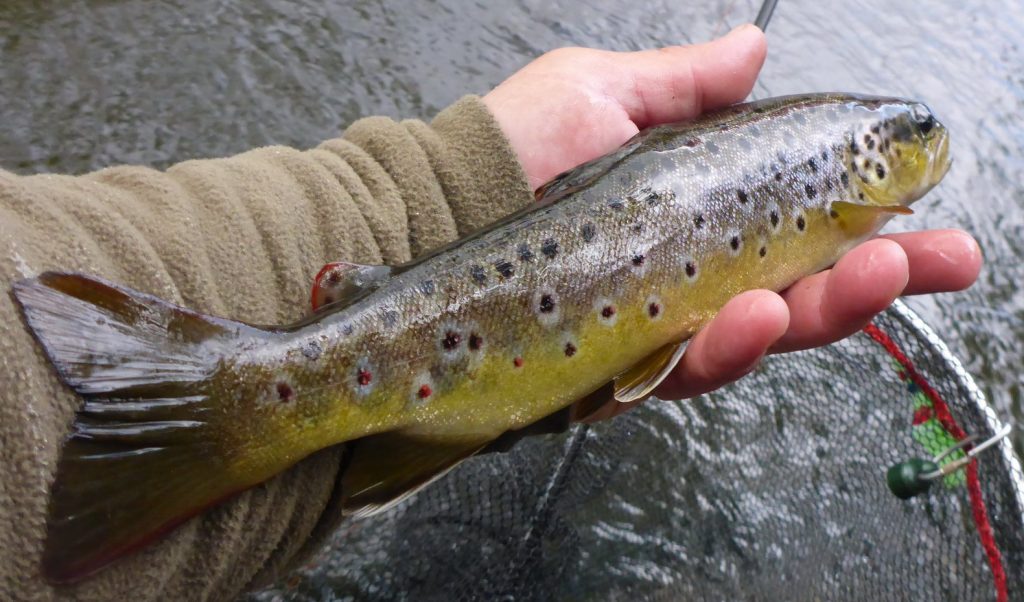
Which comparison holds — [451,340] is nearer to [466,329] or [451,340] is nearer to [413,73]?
[466,329]

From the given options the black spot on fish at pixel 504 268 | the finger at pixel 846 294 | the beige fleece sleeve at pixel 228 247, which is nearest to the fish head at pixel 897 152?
the finger at pixel 846 294

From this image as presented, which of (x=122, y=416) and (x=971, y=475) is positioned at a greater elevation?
(x=122, y=416)

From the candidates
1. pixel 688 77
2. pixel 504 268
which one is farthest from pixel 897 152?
pixel 504 268

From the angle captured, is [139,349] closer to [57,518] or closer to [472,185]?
[57,518]

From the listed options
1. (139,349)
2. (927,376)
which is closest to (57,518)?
(139,349)

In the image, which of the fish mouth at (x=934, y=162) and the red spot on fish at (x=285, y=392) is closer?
the red spot on fish at (x=285, y=392)

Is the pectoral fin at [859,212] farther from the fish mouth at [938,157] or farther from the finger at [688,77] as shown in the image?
the finger at [688,77]
